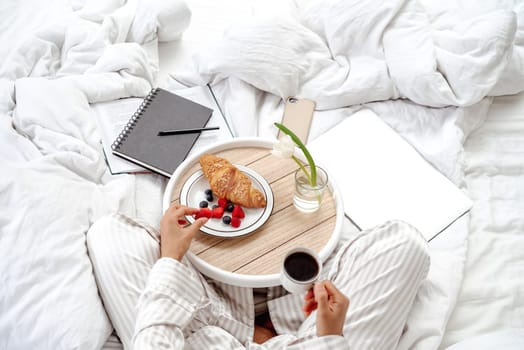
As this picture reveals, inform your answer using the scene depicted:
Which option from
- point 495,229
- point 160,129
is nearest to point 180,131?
point 160,129

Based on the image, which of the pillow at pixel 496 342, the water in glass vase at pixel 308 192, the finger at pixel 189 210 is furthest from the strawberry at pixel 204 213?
the pillow at pixel 496 342

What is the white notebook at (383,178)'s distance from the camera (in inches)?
47.7

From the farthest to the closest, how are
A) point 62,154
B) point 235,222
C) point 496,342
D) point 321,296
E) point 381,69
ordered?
point 381,69
point 62,154
point 235,222
point 496,342
point 321,296

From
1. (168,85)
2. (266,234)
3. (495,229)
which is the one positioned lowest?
(495,229)

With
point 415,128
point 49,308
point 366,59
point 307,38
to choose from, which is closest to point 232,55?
point 307,38

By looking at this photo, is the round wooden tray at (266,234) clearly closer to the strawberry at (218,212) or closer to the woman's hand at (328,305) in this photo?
the strawberry at (218,212)

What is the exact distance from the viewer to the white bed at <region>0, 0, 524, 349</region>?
91cm

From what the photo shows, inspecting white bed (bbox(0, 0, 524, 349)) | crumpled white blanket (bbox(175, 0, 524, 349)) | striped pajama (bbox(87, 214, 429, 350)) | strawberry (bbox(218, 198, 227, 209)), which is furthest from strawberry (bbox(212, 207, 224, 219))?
crumpled white blanket (bbox(175, 0, 524, 349))

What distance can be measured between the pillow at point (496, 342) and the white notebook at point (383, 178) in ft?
0.95

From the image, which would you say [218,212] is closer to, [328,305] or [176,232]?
[176,232]

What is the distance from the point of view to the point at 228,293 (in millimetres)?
1045

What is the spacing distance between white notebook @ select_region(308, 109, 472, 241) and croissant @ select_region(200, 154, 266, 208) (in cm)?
21

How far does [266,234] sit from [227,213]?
10 cm

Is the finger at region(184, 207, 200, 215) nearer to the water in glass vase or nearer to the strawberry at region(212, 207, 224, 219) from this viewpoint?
the strawberry at region(212, 207, 224, 219)
